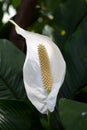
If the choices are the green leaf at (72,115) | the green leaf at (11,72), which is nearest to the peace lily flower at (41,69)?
the green leaf at (72,115)

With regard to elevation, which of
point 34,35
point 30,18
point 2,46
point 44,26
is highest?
point 34,35

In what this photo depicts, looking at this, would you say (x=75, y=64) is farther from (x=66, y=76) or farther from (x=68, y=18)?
(x=68, y=18)

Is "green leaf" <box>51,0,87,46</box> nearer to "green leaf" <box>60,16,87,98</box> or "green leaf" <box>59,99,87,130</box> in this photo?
"green leaf" <box>60,16,87,98</box>

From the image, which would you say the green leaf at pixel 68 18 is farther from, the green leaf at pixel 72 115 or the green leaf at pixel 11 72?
the green leaf at pixel 72 115

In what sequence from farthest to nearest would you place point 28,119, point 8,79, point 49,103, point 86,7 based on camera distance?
1. point 86,7
2. point 8,79
3. point 28,119
4. point 49,103

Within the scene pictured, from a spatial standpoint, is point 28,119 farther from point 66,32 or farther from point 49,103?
point 66,32

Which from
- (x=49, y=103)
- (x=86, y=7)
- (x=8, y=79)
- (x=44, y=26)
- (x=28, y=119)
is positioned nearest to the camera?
(x=49, y=103)

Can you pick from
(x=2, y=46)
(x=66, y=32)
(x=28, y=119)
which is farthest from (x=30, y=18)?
(x=28, y=119)

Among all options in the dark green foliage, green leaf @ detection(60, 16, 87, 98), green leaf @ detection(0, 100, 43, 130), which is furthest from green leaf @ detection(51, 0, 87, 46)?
green leaf @ detection(0, 100, 43, 130)

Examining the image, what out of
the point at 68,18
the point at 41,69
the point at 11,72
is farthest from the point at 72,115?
the point at 68,18
